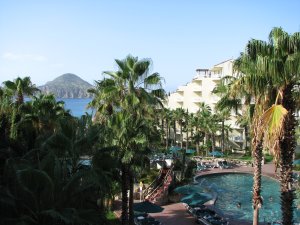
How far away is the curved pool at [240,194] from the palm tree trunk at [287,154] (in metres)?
12.1

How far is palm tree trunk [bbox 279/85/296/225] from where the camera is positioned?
461 inches

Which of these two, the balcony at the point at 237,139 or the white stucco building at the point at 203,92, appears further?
the white stucco building at the point at 203,92

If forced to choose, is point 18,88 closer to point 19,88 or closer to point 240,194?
point 19,88

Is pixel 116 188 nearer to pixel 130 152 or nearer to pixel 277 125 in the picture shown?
pixel 130 152

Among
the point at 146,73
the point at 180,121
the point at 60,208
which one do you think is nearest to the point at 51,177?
the point at 60,208

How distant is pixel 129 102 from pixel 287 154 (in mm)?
8936

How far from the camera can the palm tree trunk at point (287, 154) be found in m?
11.7

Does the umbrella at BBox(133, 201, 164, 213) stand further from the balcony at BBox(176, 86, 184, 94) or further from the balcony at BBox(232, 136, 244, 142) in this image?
the balcony at BBox(176, 86, 184, 94)

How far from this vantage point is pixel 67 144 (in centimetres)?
1252

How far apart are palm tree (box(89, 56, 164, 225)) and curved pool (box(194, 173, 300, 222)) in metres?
10.9

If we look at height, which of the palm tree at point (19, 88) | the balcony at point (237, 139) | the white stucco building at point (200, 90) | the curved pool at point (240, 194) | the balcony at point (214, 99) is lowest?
the curved pool at point (240, 194)

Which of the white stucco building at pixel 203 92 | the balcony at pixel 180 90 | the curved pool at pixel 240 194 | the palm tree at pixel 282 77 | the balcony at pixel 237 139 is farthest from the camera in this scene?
the balcony at pixel 180 90

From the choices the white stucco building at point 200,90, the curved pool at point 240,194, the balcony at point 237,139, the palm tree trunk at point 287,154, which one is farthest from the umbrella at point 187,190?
the white stucco building at point 200,90

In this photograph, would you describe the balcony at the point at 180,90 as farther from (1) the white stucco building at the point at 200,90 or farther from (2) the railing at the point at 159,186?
(2) the railing at the point at 159,186
